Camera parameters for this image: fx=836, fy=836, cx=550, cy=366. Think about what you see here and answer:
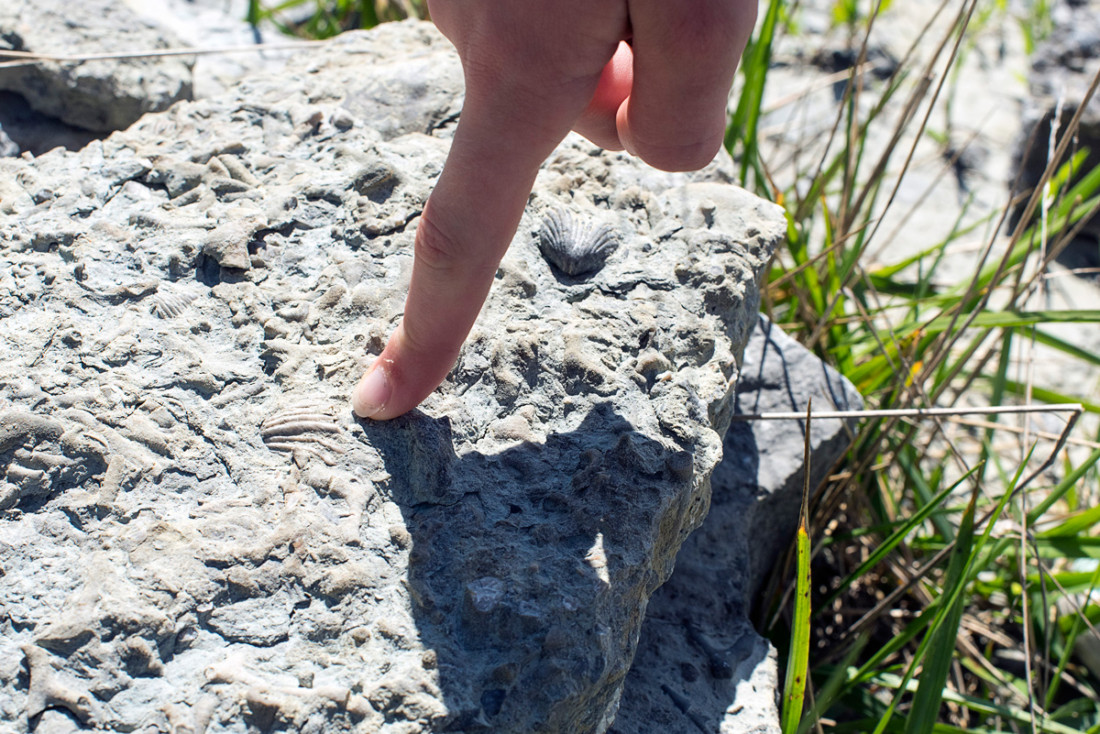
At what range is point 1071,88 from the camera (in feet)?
8.98

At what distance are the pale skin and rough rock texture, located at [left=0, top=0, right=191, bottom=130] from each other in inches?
42.9

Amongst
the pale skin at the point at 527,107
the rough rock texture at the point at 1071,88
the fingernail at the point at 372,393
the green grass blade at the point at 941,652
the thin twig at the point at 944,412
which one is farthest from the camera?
the rough rock texture at the point at 1071,88

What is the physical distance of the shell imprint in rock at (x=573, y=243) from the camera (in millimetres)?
1216

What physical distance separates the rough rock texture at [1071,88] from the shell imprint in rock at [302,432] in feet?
8.56

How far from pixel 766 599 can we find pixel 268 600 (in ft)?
3.06

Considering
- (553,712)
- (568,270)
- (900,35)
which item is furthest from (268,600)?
(900,35)

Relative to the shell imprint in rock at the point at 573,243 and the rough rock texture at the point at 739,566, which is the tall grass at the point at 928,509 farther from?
the shell imprint in rock at the point at 573,243

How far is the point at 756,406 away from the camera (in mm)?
1591

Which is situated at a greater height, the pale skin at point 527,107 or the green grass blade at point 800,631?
the pale skin at point 527,107

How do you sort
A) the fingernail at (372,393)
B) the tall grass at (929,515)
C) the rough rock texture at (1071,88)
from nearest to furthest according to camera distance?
the fingernail at (372,393) → the tall grass at (929,515) → the rough rock texture at (1071,88)

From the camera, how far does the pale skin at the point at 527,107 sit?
0.77 metres

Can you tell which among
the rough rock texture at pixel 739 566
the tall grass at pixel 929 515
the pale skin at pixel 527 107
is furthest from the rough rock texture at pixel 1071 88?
the pale skin at pixel 527 107

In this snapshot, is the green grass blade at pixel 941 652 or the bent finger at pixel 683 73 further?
the green grass blade at pixel 941 652

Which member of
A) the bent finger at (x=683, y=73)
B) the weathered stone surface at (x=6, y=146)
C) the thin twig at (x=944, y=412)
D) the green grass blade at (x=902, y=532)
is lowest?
the green grass blade at (x=902, y=532)
